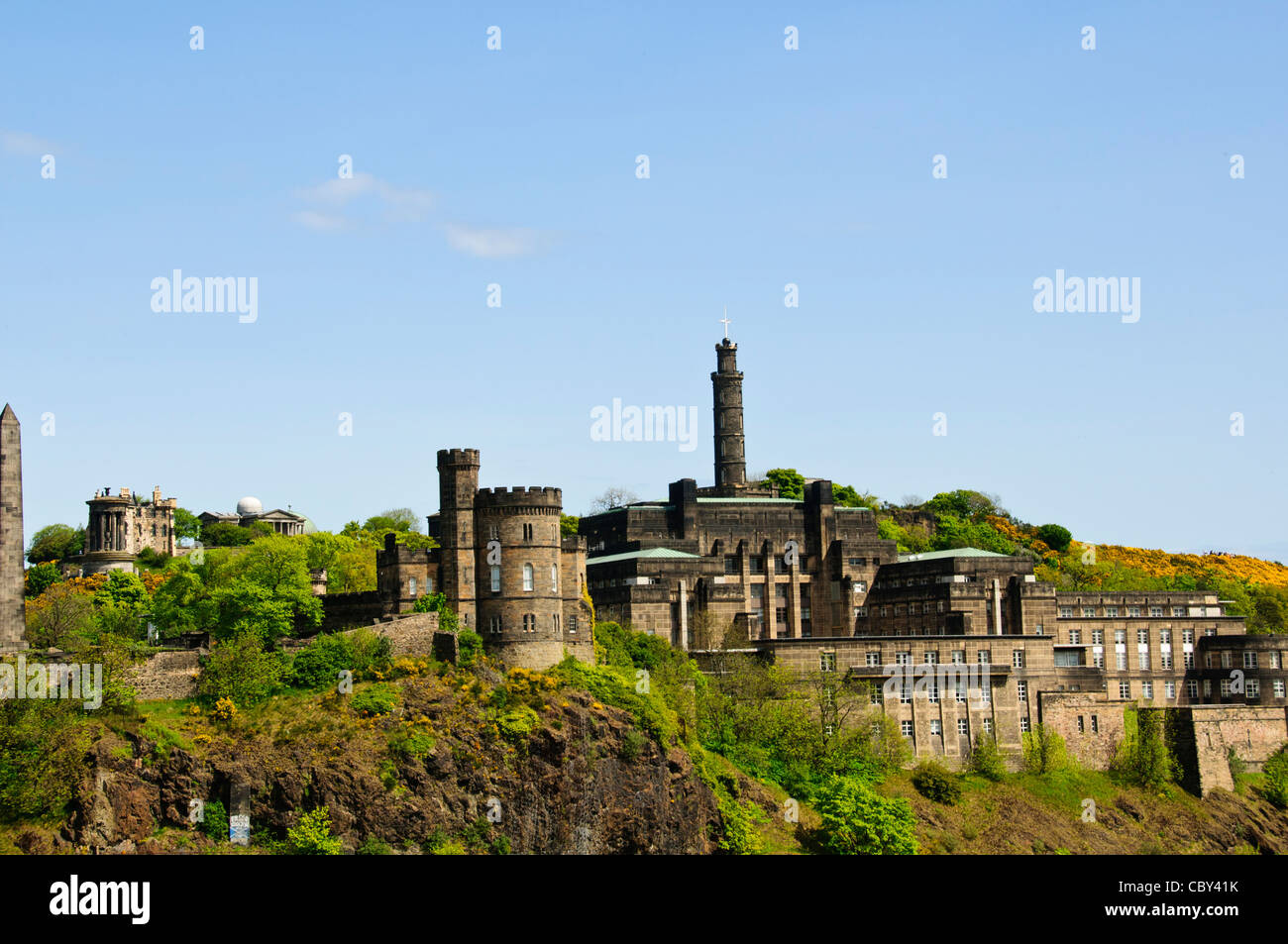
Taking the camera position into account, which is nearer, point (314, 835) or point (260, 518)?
point (314, 835)

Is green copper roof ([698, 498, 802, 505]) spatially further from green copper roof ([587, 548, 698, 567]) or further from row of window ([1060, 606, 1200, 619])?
row of window ([1060, 606, 1200, 619])

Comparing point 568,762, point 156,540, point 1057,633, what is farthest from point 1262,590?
point 156,540

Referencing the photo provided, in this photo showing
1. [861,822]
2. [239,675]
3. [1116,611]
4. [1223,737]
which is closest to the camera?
[239,675]

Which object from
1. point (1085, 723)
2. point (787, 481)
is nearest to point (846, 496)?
point (787, 481)

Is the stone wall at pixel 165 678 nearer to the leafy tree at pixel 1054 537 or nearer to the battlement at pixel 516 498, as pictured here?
the battlement at pixel 516 498

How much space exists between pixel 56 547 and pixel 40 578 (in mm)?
24055

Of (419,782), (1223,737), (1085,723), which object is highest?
(419,782)

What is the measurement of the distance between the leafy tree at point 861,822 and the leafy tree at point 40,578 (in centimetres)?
7940

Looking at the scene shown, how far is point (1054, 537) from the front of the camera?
520 ft

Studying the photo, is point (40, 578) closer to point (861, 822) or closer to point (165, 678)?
point (165, 678)

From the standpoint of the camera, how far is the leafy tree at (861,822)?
75.5 metres
